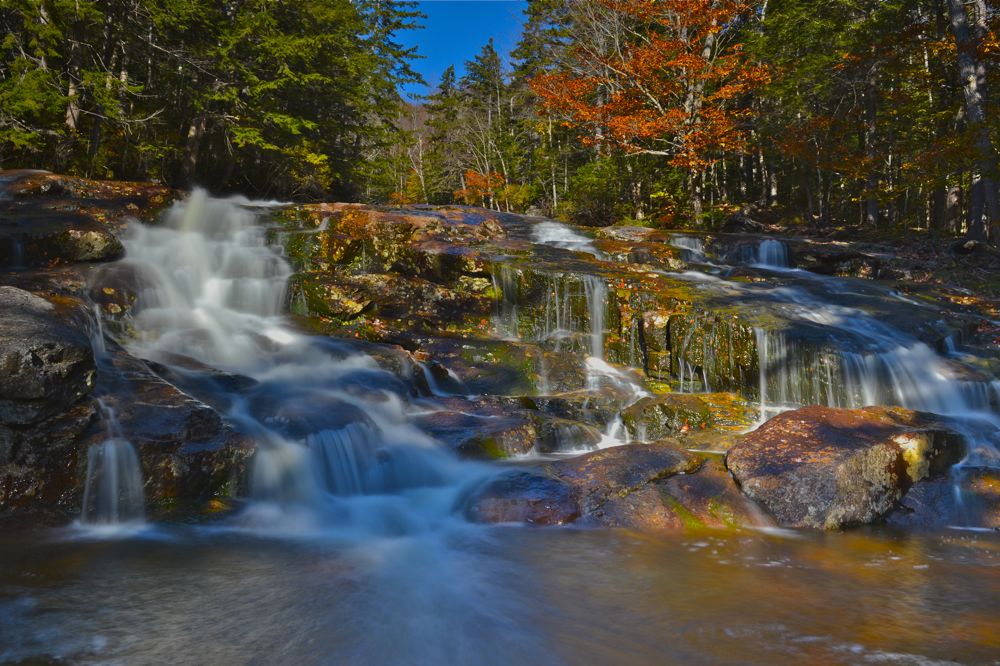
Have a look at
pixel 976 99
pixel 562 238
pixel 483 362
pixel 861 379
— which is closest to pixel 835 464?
pixel 861 379

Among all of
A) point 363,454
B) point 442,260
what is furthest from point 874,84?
point 363,454

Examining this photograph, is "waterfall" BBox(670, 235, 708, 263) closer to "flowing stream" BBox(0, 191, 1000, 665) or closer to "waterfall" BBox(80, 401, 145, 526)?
"flowing stream" BBox(0, 191, 1000, 665)

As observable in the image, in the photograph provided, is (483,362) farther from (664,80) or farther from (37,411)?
(664,80)

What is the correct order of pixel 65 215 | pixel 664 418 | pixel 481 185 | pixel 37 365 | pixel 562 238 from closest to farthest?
pixel 37 365 < pixel 664 418 < pixel 65 215 < pixel 562 238 < pixel 481 185

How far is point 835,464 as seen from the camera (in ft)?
18.7

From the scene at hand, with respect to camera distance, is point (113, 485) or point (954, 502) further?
point (954, 502)

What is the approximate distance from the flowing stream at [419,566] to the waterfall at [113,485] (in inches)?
0.6

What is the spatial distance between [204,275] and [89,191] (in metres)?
3.64

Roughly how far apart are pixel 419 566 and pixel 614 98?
1885cm

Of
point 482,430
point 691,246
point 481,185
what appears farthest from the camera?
point 481,185

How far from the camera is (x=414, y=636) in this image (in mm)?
3461

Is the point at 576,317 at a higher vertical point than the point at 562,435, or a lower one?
higher

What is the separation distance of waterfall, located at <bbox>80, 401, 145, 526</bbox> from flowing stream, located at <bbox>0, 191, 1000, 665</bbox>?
2cm

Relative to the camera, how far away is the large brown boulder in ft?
18.2
